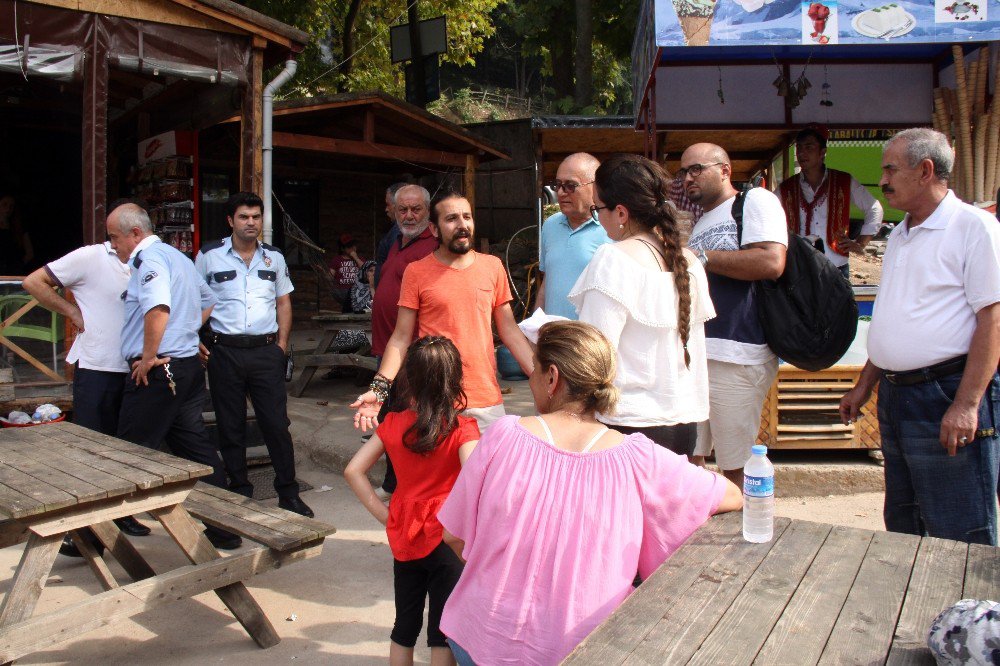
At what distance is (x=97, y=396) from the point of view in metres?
4.66

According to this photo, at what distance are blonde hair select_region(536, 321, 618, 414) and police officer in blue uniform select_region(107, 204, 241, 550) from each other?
9.36 feet

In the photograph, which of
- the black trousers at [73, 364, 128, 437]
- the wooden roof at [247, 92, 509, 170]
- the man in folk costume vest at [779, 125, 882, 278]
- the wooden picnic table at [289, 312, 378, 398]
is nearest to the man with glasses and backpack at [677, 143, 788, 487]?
the man in folk costume vest at [779, 125, 882, 278]

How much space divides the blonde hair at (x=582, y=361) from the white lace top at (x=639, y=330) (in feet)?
1.57

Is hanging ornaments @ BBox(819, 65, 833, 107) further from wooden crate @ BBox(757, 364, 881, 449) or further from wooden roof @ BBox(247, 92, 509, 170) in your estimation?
wooden roof @ BBox(247, 92, 509, 170)

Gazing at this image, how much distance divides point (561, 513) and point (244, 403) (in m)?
3.38

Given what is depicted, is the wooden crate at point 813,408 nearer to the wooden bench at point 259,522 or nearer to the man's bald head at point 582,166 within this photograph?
the man's bald head at point 582,166

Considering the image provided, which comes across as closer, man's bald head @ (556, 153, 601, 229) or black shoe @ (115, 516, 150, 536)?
man's bald head @ (556, 153, 601, 229)

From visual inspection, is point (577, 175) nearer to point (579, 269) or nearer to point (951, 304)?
point (579, 269)

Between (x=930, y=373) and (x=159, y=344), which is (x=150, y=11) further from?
(x=930, y=373)

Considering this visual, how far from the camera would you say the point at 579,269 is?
12.9 ft

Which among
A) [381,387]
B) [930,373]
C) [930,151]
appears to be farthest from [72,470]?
[930,151]

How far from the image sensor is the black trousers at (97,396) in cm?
465

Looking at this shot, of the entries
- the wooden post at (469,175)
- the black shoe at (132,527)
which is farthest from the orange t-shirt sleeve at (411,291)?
the wooden post at (469,175)

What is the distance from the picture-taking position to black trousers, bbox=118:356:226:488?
14.9 ft
